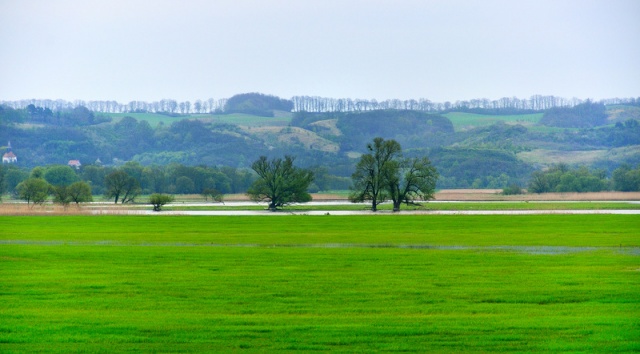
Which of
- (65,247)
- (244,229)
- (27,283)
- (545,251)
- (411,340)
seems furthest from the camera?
(244,229)

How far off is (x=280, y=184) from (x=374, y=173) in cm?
1083

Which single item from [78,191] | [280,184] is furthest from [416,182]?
[78,191]

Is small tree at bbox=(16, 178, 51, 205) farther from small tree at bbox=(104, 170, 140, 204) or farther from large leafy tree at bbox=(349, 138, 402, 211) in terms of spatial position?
large leafy tree at bbox=(349, 138, 402, 211)

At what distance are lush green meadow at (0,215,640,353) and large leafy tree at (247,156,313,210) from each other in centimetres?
4835

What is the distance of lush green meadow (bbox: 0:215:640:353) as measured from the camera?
764 inches

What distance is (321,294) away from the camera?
25781 millimetres

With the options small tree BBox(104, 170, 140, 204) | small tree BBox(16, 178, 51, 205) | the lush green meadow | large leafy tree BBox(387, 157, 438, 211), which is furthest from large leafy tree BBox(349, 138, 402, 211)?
the lush green meadow

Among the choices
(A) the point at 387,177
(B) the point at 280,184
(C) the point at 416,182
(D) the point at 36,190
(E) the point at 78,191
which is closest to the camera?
Result: (C) the point at 416,182

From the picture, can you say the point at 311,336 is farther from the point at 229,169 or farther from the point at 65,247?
the point at 229,169

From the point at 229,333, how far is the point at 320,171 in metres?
155

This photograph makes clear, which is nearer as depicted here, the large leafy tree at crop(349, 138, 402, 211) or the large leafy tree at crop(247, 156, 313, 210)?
the large leafy tree at crop(349, 138, 402, 211)

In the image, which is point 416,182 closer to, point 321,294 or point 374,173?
point 374,173

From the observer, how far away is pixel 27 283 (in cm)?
2881

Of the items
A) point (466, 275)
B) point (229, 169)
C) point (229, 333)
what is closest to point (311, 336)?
point (229, 333)
